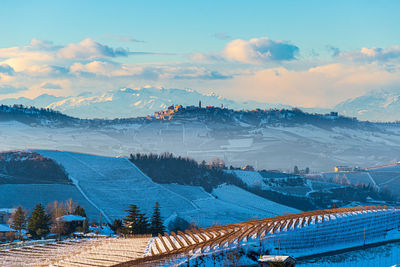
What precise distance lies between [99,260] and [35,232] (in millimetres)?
34229

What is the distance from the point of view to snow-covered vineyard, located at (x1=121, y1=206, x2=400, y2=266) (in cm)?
9774

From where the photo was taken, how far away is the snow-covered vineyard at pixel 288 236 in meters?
97.7

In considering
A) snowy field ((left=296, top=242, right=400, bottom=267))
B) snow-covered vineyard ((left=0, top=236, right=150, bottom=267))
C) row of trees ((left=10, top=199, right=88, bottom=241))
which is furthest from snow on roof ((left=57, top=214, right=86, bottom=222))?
snowy field ((left=296, top=242, right=400, bottom=267))

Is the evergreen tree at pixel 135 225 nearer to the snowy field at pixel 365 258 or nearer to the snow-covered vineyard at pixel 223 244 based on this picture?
the snow-covered vineyard at pixel 223 244

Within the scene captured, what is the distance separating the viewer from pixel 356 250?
398 feet

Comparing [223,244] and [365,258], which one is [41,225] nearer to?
[223,244]

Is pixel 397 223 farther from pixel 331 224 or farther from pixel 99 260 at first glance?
pixel 99 260

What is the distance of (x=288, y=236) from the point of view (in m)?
113

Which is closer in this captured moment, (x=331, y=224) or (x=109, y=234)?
(x=331, y=224)

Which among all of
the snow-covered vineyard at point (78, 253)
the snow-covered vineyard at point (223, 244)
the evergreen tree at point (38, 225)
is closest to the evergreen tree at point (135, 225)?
the snow-covered vineyard at point (223, 244)

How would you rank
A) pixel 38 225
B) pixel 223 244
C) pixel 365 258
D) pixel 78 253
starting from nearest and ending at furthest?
pixel 223 244 < pixel 78 253 < pixel 365 258 < pixel 38 225

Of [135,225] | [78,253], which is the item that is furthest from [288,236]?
[78,253]

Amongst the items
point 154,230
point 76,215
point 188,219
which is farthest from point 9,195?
point 154,230

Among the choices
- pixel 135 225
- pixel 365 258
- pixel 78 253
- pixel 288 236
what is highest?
pixel 288 236
